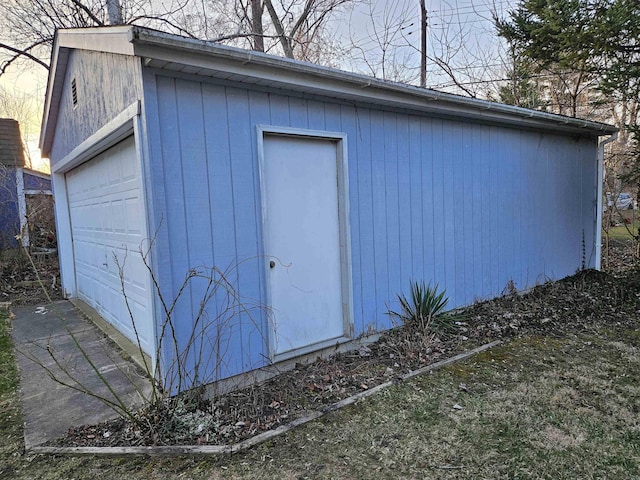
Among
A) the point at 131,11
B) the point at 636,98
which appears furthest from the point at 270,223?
the point at 131,11

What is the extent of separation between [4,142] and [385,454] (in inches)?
581

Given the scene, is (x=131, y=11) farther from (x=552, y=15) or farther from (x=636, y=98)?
(x=636, y=98)

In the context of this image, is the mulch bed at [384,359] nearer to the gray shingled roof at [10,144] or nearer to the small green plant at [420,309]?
the small green plant at [420,309]

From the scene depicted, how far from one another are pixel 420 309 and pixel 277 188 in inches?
92.2

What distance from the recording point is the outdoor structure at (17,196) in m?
10.3

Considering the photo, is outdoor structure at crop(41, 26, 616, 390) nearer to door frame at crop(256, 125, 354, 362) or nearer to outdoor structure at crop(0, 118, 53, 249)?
door frame at crop(256, 125, 354, 362)

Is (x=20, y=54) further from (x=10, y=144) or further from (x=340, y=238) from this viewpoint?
(x=340, y=238)

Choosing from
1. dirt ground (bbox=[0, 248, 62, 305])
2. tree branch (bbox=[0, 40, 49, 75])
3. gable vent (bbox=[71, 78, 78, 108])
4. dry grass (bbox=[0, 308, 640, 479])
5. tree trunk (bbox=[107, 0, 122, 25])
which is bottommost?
dry grass (bbox=[0, 308, 640, 479])

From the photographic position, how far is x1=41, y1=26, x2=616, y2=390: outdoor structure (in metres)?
3.17

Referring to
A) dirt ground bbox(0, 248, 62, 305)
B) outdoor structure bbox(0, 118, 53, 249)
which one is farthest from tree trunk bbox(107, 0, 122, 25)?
dirt ground bbox(0, 248, 62, 305)

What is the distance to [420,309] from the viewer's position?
4828mm

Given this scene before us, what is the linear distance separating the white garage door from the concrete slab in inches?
13.1

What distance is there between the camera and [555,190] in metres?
6.85

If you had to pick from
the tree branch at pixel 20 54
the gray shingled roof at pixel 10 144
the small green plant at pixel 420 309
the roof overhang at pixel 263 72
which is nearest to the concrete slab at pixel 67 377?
the roof overhang at pixel 263 72
